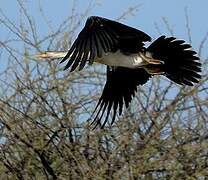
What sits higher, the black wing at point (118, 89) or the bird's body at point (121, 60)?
the black wing at point (118, 89)

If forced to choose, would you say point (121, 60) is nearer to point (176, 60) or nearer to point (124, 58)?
point (124, 58)

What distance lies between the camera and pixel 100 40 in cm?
809

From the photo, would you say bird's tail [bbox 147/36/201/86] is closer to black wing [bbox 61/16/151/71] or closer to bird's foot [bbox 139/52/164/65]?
bird's foot [bbox 139/52/164/65]

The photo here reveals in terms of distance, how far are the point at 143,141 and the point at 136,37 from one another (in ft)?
2.96

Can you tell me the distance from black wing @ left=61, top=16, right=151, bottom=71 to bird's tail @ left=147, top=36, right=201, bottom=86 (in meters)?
0.23

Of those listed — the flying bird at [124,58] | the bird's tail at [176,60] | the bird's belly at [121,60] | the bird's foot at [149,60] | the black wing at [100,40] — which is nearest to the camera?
the black wing at [100,40]

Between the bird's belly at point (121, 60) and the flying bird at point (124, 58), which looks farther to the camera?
the bird's belly at point (121, 60)

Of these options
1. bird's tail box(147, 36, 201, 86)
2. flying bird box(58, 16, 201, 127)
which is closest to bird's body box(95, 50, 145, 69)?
flying bird box(58, 16, 201, 127)

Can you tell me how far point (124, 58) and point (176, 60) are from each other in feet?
1.56

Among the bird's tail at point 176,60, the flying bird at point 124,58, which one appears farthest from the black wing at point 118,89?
the bird's tail at point 176,60

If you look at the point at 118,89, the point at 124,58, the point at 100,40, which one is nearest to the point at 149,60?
the point at 124,58

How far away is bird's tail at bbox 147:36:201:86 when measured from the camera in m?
8.76

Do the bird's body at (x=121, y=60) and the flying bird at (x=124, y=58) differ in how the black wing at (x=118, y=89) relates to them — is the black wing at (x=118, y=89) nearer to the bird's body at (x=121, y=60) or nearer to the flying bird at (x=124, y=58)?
the flying bird at (x=124, y=58)

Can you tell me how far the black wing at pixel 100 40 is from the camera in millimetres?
7930
